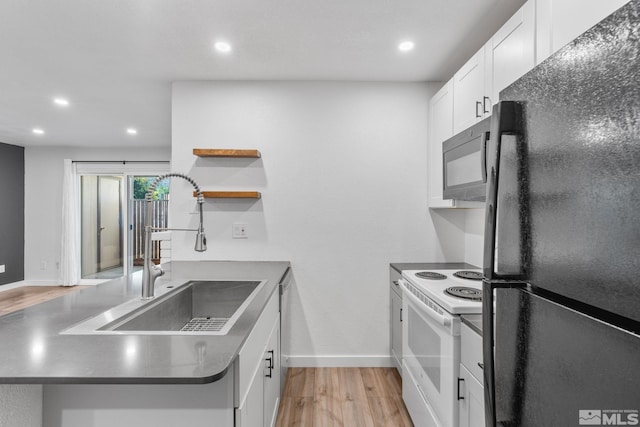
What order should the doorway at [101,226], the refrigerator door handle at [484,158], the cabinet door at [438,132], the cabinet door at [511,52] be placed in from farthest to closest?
the doorway at [101,226] < the cabinet door at [438,132] < the cabinet door at [511,52] < the refrigerator door handle at [484,158]

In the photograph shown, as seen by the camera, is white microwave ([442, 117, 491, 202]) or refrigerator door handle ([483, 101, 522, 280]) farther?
white microwave ([442, 117, 491, 202])

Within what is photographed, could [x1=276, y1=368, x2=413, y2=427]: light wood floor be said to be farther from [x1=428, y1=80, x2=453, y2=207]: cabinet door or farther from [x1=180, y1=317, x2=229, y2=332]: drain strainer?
A: [x1=428, y1=80, x2=453, y2=207]: cabinet door

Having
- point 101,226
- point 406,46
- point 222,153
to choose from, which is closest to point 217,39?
point 222,153

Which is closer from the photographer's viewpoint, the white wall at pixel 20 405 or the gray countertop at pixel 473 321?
the white wall at pixel 20 405

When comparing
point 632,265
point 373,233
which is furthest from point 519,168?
point 373,233

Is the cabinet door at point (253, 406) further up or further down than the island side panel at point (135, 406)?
further down

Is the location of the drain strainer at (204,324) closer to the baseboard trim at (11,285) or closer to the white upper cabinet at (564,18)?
the white upper cabinet at (564,18)

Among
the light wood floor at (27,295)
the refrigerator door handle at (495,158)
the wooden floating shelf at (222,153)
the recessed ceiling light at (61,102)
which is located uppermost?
the recessed ceiling light at (61,102)

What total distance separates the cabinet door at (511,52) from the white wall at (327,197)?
43.5 inches

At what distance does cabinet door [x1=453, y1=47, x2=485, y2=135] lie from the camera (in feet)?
6.47

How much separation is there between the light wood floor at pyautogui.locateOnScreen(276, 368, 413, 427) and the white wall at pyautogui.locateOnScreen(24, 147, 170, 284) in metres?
4.84

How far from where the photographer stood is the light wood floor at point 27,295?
4809 mm

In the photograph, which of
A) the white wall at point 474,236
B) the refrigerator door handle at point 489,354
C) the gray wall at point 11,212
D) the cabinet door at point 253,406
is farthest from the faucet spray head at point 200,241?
the gray wall at point 11,212

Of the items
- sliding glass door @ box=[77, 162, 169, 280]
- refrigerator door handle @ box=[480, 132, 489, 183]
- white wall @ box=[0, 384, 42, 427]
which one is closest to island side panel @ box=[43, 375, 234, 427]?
white wall @ box=[0, 384, 42, 427]
